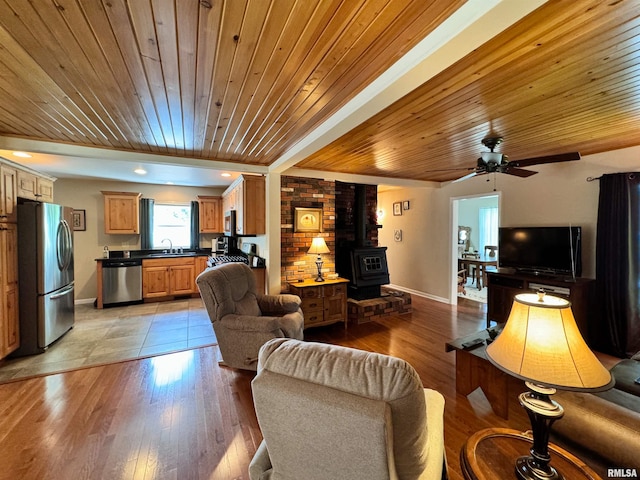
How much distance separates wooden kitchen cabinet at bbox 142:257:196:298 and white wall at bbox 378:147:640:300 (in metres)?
4.54

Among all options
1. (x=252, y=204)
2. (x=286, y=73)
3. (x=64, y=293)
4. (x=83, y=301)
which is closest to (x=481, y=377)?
(x=286, y=73)

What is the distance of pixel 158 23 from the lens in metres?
1.30

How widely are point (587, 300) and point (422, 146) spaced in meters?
2.77

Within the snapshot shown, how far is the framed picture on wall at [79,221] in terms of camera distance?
5.22 meters

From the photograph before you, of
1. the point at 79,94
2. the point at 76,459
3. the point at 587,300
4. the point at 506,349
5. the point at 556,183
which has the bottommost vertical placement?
the point at 76,459

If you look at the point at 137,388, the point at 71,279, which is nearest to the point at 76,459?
the point at 137,388

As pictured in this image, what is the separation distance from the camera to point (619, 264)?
10.2ft

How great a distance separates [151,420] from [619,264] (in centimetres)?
494

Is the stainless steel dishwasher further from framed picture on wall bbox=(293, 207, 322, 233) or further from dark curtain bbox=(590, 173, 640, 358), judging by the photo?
dark curtain bbox=(590, 173, 640, 358)

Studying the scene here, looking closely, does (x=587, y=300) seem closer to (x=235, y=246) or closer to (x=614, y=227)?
(x=614, y=227)

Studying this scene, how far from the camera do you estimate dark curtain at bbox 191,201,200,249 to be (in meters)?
6.10

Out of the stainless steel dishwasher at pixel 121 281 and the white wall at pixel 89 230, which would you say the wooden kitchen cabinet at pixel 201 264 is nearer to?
the stainless steel dishwasher at pixel 121 281

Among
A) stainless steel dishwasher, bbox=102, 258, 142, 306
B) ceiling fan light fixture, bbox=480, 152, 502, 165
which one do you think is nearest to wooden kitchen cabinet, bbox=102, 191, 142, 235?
stainless steel dishwasher, bbox=102, 258, 142, 306

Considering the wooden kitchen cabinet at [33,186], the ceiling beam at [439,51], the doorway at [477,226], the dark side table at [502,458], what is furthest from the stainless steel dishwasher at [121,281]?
the doorway at [477,226]
